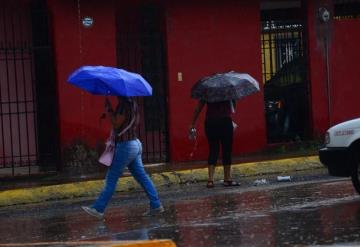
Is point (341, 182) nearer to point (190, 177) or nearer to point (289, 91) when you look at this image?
point (190, 177)

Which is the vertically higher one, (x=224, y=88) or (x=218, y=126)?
(x=224, y=88)

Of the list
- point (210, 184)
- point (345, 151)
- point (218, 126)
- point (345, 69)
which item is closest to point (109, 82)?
point (345, 151)

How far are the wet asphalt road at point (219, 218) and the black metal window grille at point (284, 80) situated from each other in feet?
15.7

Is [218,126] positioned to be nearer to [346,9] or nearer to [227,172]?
[227,172]

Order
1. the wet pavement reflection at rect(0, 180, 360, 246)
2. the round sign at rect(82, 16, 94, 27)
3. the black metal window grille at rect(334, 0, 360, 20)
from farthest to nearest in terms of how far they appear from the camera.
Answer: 1. the black metal window grille at rect(334, 0, 360, 20)
2. the round sign at rect(82, 16, 94, 27)
3. the wet pavement reflection at rect(0, 180, 360, 246)

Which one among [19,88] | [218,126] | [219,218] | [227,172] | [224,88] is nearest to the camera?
[219,218]

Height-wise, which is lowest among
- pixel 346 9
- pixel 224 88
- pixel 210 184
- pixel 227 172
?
pixel 210 184

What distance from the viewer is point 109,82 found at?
32.9 feet

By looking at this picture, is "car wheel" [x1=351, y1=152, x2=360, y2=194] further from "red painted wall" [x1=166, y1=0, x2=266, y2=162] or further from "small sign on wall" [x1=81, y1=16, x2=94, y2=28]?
"small sign on wall" [x1=81, y1=16, x2=94, y2=28]

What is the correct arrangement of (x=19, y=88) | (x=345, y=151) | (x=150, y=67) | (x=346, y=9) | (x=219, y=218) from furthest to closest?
(x=346, y=9) < (x=150, y=67) < (x=19, y=88) < (x=345, y=151) < (x=219, y=218)

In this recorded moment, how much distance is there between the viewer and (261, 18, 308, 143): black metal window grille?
17953 mm

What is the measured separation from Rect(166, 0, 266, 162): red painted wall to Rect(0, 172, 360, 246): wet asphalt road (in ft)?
10.9

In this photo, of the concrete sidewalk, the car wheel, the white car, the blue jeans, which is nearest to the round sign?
the concrete sidewalk

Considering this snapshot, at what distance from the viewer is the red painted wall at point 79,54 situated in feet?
50.7
